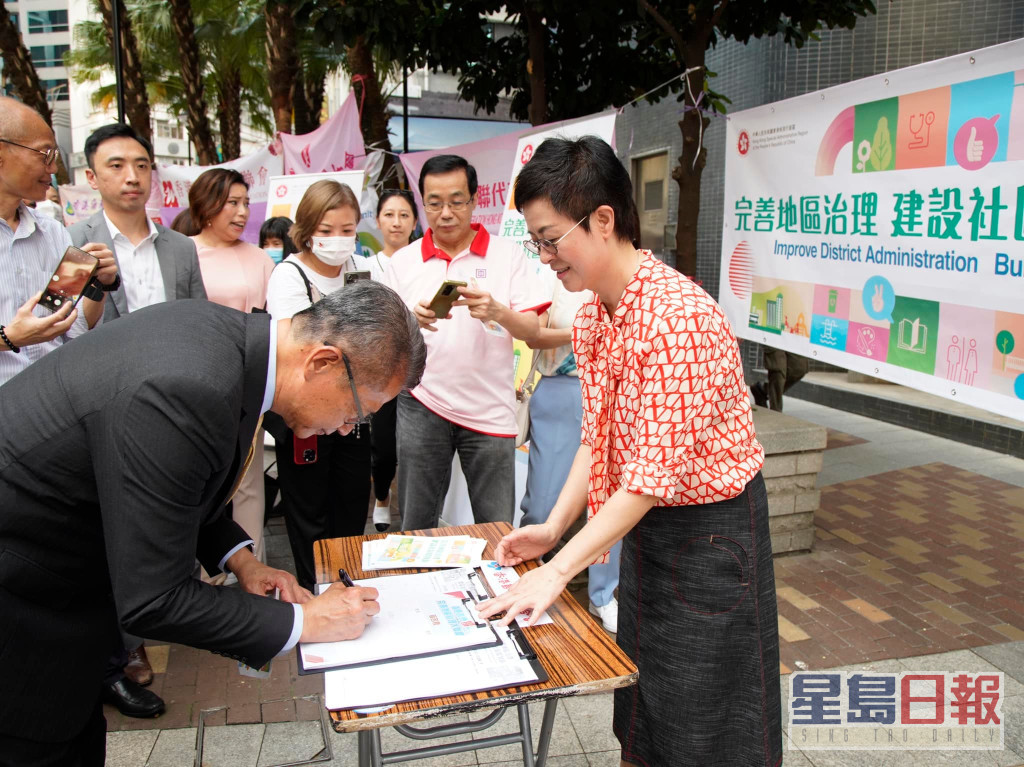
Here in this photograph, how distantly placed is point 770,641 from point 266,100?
25461 millimetres

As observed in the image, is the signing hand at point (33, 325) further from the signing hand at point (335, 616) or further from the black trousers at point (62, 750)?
the signing hand at point (335, 616)

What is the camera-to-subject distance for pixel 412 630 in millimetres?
1577

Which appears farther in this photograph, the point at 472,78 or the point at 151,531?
the point at 472,78

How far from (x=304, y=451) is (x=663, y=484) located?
2.01m

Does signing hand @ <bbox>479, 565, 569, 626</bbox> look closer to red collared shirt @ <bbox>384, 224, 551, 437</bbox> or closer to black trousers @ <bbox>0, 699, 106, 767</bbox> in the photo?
black trousers @ <bbox>0, 699, 106, 767</bbox>

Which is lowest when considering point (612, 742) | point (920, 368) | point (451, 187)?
point (612, 742)

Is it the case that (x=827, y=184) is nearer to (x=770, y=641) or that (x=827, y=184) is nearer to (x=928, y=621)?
(x=928, y=621)

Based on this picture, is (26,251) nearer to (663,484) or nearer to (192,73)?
(663,484)

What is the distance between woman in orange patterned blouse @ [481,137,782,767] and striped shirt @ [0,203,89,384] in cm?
178

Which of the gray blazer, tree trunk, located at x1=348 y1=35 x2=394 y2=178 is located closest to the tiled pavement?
the gray blazer

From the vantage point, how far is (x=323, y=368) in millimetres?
1451

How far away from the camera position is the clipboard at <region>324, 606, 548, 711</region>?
1.35m

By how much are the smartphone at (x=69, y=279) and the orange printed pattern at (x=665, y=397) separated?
5.55 feet

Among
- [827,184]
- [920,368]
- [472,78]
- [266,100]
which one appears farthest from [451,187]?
[266,100]
